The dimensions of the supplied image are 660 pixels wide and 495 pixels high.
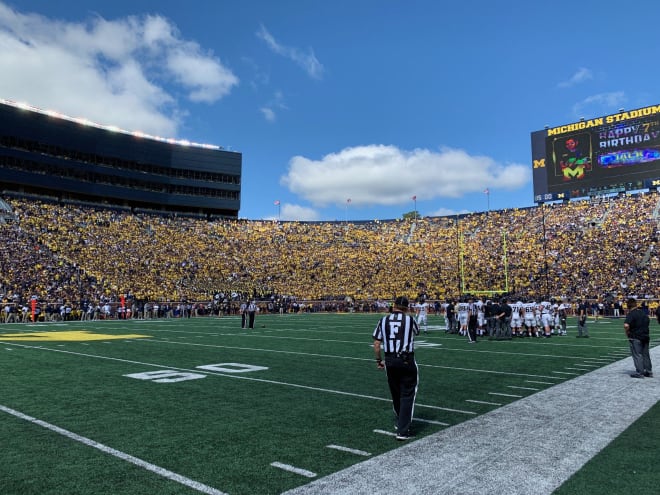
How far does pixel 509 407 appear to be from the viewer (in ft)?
22.7

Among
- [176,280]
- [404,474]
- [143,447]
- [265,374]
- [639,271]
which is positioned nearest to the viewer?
[404,474]

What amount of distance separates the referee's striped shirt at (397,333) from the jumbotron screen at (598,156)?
4250 centimetres

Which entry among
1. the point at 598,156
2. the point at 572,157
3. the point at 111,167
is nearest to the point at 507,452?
the point at 598,156

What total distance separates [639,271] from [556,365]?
31737 millimetres

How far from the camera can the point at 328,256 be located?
53469 millimetres

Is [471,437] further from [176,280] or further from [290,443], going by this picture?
[176,280]

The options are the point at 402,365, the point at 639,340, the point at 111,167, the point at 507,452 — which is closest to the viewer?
the point at 507,452

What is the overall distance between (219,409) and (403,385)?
268 centimetres

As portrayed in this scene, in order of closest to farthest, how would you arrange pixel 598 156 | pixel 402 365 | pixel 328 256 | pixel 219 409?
pixel 402 365
pixel 219 409
pixel 598 156
pixel 328 256

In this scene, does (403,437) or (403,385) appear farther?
(403,385)

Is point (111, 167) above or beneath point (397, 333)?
above

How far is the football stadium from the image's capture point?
15.0ft

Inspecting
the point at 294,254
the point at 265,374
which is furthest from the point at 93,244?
the point at 265,374

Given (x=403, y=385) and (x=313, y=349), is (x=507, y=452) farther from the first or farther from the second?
(x=313, y=349)
